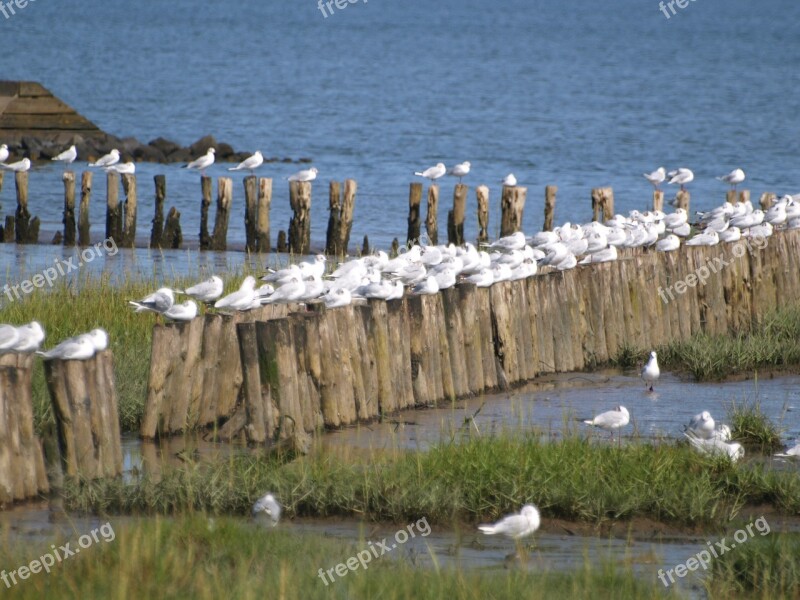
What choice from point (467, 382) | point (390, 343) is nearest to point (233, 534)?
point (390, 343)

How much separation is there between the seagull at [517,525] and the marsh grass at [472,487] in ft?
1.96

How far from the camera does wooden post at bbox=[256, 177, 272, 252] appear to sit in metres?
23.3

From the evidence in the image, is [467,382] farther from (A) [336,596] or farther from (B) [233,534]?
(A) [336,596]

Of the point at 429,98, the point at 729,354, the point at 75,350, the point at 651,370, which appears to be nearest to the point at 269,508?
the point at 75,350

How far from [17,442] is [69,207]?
16.8 m

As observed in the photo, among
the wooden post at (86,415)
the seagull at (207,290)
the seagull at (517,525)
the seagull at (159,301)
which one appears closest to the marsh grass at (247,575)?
the seagull at (517,525)

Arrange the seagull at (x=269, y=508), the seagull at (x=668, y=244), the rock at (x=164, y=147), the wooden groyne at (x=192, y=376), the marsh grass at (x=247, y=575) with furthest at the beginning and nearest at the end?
the rock at (x=164, y=147), the seagull at (x=668, y=244), the wooden groyne at (x=192, y=376), the seagull at (x=269, y=508), the marsh grass at (x=247, y=575)

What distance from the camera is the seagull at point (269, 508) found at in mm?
7812

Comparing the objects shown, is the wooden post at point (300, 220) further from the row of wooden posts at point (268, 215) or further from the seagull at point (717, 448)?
the seagull at point (717, 448)

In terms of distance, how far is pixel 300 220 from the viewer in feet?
77.3

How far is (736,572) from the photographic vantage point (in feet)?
23.0

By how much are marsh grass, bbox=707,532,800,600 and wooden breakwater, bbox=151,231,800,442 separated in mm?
3759

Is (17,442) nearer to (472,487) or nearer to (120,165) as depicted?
(472,487)

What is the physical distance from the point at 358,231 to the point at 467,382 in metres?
17.9
